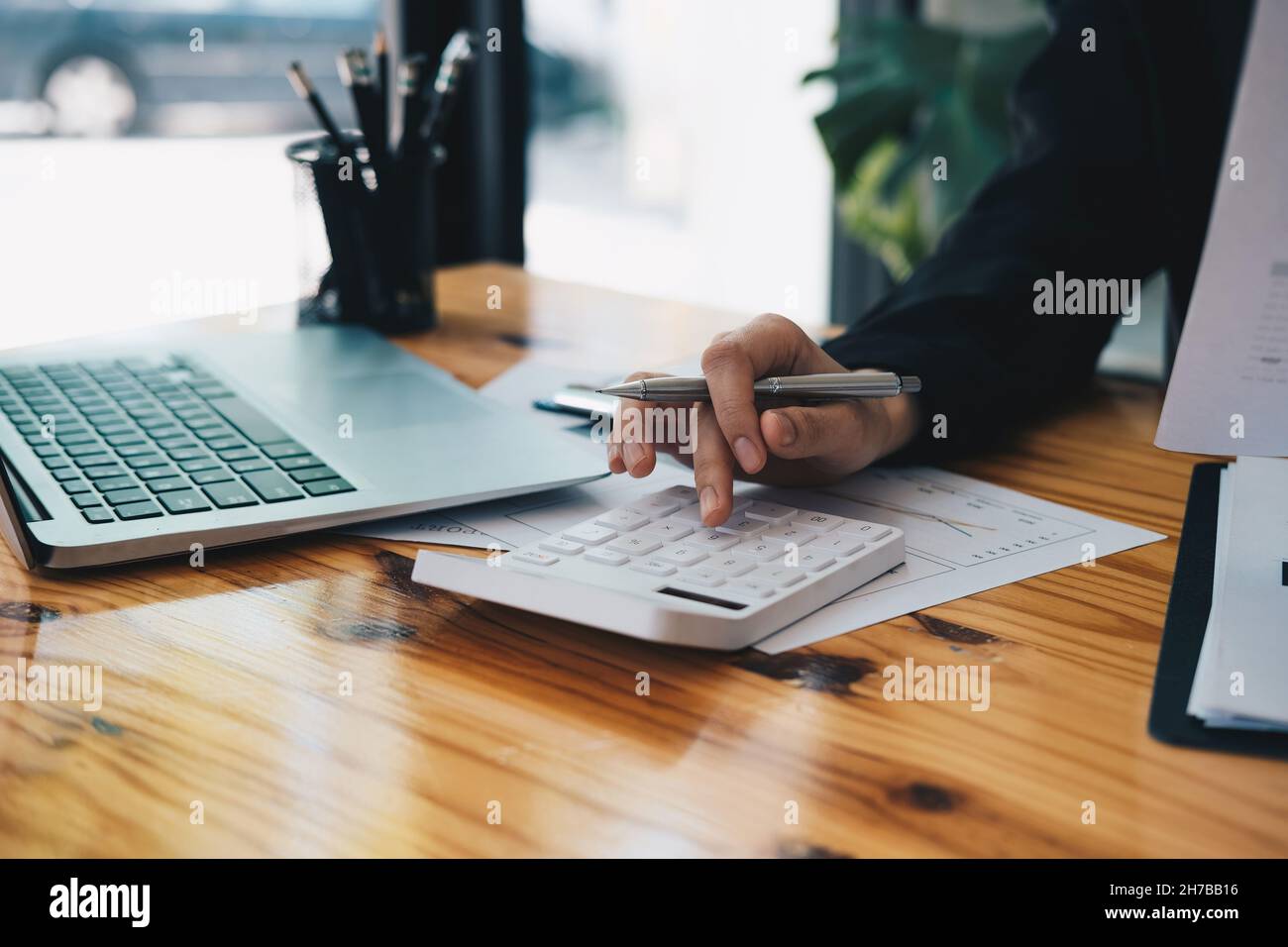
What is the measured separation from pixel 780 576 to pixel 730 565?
2 cm

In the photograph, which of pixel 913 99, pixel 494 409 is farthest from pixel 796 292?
pixel 494 409

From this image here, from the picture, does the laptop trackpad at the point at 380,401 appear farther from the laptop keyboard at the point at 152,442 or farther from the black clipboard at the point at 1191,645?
the black clipboard at the point at 1191,645

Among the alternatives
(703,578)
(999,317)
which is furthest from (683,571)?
(999,317)

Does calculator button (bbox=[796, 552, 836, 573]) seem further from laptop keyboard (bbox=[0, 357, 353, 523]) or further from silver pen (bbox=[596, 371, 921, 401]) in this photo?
laptop keyboard (bbox=[0, 357, 353, 523])

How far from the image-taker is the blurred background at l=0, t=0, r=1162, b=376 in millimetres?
1804

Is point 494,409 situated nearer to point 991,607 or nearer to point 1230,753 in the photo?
point 991,607

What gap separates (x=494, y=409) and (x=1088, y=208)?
0.50 m

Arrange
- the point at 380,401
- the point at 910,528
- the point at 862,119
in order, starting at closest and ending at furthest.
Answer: the point at 910,528
the point at 380,401
the point at 862,119

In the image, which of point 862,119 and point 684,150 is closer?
point 862,119

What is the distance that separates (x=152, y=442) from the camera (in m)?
0.69

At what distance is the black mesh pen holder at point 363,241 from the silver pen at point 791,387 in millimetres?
518

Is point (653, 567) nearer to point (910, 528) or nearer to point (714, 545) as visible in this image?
point (714, 545)

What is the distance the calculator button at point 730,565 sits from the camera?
1.71ft

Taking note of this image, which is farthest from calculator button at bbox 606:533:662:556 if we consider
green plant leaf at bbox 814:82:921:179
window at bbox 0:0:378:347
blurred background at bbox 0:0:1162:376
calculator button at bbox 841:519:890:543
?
green plant leaf at bbox 814:82:921:179
